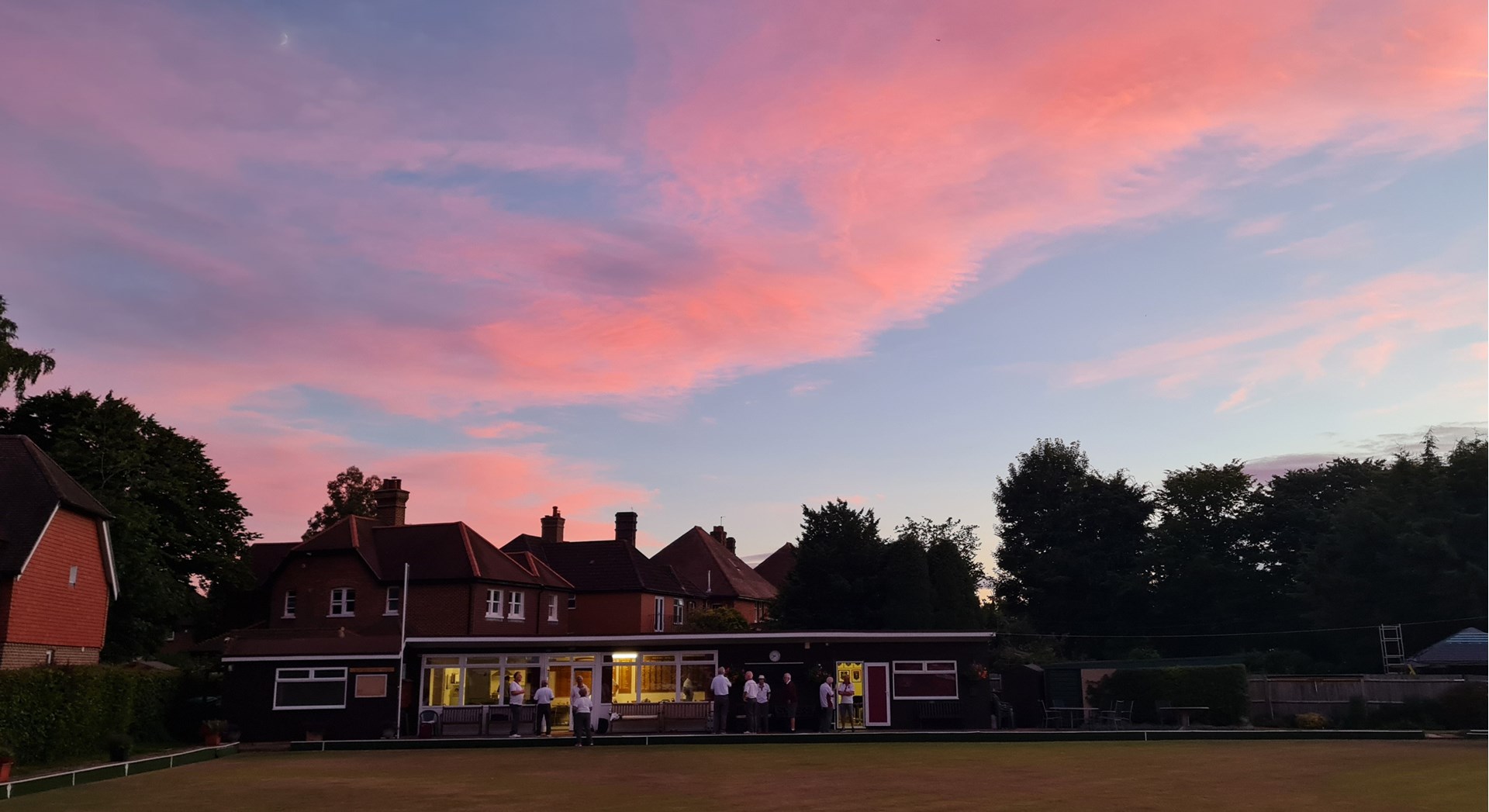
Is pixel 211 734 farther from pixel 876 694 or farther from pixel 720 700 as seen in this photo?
pixel 876 694

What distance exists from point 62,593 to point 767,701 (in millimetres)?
19092

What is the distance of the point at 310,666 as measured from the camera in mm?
30375

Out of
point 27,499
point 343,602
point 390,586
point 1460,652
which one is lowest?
point 1460,652

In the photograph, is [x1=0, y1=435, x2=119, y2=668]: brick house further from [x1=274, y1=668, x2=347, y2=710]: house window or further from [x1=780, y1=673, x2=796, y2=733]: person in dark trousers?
[x1=780, y1=673, x2=796, y2=733]: person in dark trousers

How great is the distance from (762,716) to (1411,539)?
94.2 ft

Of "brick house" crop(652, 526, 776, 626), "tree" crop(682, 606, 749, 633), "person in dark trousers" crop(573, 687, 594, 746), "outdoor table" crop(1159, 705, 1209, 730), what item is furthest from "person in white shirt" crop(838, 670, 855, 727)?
"brick house" crop(652, 526, 776, 626)

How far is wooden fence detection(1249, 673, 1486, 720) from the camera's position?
28.0 meters

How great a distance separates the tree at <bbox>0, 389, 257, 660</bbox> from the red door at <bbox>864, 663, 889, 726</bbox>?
2318cm

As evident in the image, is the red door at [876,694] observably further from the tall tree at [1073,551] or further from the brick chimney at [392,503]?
the tall tree at [1073,551]

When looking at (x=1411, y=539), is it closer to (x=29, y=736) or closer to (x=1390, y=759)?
(x=1390, y=759)

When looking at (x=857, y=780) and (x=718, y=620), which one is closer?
(x=857, y=780)

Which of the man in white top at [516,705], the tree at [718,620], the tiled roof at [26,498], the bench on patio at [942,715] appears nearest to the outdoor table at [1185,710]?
the bench on patio at [942,715]

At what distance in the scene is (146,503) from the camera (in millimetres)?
38500

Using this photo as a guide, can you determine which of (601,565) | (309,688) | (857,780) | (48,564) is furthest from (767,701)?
(601,565)
